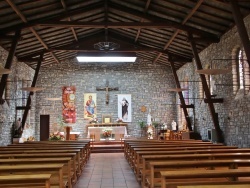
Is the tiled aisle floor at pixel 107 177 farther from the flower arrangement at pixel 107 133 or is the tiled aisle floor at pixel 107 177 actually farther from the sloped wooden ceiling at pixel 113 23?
the flower arrangement at pixel 107 133

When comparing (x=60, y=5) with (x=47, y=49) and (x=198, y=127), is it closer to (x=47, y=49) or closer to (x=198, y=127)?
(x=47, y=49)

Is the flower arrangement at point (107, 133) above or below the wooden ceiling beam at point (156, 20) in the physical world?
below

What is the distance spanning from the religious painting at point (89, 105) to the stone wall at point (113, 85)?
9.7 inches

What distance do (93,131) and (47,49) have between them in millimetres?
5004

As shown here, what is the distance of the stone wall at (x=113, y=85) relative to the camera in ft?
65.0

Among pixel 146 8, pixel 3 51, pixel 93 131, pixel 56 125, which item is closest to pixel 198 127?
pixel 93 131

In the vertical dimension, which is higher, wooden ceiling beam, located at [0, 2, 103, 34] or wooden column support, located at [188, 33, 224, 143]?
wooden ceiling beam, located at [0, 2, 103, 34]

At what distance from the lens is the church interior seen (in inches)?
263

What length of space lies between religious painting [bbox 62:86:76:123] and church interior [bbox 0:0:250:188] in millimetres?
62

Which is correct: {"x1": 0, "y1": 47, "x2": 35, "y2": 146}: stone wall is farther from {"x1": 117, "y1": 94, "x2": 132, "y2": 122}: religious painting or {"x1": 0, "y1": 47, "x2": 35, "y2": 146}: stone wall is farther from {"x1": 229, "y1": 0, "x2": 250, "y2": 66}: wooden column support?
{"x1": 229, "y1": 0, "x2": 250, "y2": 66}: wooden column support

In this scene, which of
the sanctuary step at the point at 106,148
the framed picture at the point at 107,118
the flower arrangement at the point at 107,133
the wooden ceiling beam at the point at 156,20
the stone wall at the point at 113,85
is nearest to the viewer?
the wooden ceiling beam at the point at 156,20

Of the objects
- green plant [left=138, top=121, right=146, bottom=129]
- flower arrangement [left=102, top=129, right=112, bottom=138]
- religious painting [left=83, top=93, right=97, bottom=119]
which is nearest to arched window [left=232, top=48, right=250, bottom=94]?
flower arrangement [left=102, top=129, right=112, bottom=138]

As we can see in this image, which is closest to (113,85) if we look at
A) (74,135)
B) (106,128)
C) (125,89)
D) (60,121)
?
(125,89)

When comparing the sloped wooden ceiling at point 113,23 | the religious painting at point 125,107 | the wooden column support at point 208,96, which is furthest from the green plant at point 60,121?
the wooden column support at point 208,96
